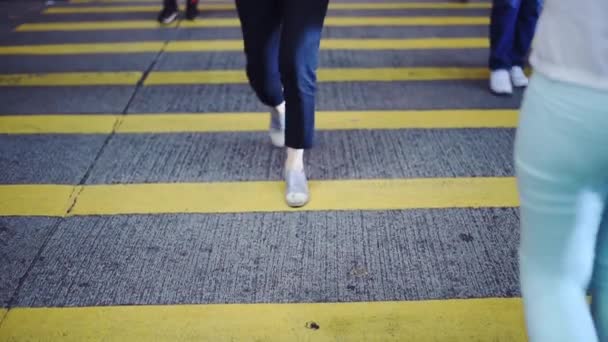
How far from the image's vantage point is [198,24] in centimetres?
591

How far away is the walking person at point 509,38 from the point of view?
408cm

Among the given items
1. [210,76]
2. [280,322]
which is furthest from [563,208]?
[210,76]

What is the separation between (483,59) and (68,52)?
3.36 meters

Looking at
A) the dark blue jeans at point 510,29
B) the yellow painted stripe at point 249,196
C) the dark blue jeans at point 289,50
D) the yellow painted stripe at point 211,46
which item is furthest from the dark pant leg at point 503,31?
the dark blue jeans at point 289,50

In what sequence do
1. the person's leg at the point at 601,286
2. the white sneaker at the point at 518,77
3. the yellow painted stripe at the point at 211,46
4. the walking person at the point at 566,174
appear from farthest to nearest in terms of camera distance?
the yellow painted stripe at the point at 211,46 → the white sneaker at the point at 518,77 → the person's leg at the point at 601,286 → the walking person at the point at 566,174

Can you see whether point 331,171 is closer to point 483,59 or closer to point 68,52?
point 483,59

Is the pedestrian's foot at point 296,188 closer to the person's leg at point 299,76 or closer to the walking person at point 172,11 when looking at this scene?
the person's leg at point 299,76

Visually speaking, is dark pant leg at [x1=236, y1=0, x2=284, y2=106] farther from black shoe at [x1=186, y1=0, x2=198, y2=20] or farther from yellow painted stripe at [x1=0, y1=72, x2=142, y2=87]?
black shoe at [x1=186, y1=0, x2=198, y2=20]

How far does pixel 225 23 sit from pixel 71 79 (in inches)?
71.0

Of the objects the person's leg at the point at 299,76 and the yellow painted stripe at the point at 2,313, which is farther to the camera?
the person's leg at the point at 299,76

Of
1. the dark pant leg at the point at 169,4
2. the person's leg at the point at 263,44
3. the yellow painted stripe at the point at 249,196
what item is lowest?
the dark pant leg at the point at 169,4

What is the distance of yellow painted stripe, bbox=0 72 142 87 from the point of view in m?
4.49

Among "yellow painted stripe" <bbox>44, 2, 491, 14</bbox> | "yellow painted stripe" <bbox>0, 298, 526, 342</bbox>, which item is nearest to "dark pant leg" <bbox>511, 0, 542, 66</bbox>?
"yellow painted stripe" <bbox>44, 2, 491, 14</bbox>

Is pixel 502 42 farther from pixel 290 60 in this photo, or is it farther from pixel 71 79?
pixel 71 79
